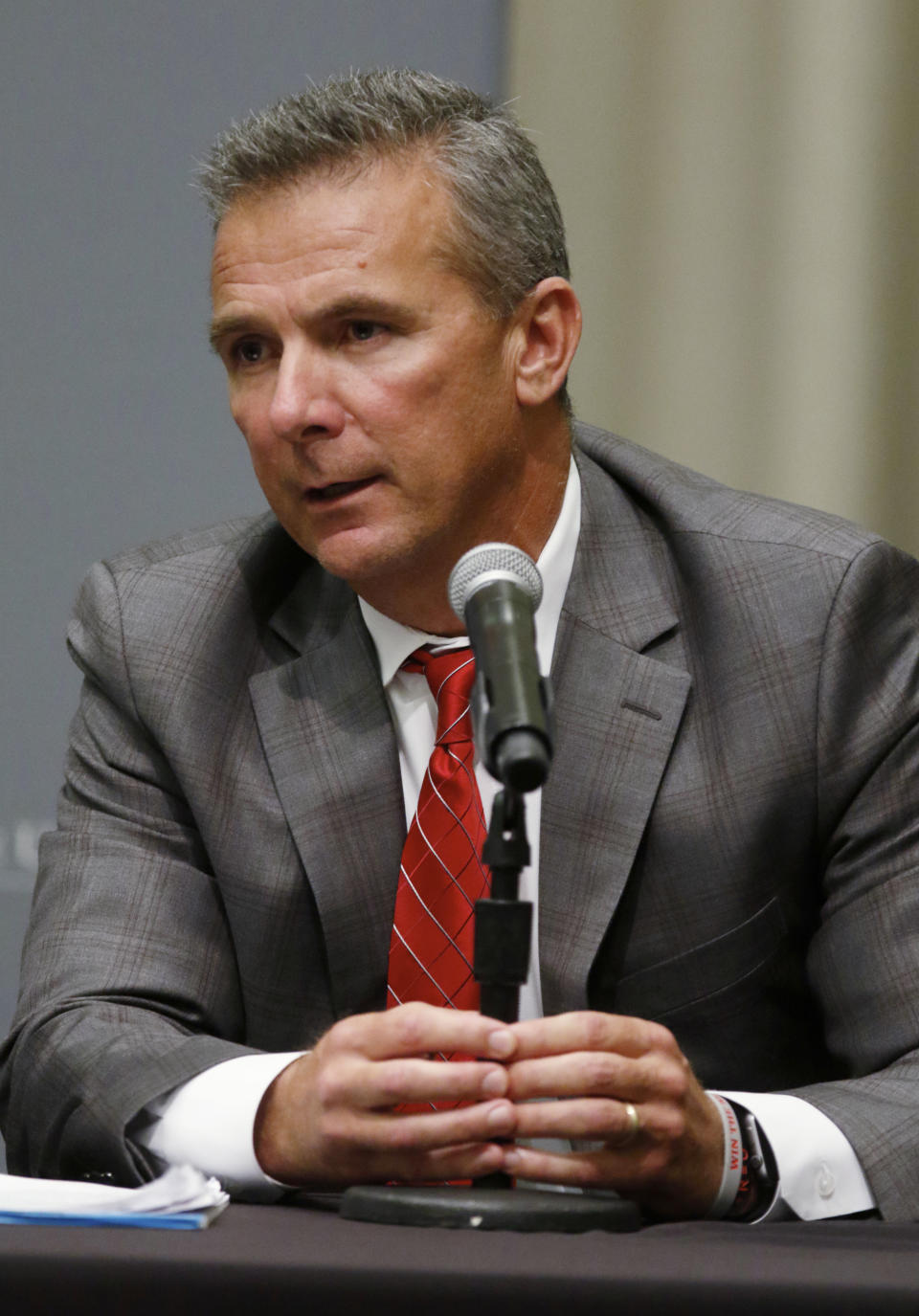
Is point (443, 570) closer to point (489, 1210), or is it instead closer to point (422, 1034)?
point (422, 1034)

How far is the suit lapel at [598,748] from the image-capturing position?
1.50 meters

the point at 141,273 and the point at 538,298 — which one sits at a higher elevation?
the point at 141,273

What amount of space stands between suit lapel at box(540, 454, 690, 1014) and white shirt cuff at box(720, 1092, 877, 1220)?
0.26 metres

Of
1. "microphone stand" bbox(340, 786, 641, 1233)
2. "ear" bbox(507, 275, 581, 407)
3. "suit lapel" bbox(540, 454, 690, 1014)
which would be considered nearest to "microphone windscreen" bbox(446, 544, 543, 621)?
"microphone stand" bbox(340, 786, 641, 1233)

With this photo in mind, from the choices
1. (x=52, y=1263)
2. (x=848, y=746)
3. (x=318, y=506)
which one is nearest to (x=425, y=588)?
(x=318, y=506)

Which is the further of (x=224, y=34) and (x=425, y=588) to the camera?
(x=224, y=34)

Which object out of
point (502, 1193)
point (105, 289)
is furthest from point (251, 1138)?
point (105, 289)

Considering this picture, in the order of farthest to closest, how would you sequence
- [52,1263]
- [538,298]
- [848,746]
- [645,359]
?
[645,359], [538,298], [848,746], [52,1263]

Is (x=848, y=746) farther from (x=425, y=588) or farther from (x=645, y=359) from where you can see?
(x=645, y=359)

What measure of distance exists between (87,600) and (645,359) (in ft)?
3.80

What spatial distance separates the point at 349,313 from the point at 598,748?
0.49 metres

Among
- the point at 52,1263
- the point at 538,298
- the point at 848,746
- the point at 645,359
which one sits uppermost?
the point at 645,359

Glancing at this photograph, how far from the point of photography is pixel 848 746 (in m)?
1.53

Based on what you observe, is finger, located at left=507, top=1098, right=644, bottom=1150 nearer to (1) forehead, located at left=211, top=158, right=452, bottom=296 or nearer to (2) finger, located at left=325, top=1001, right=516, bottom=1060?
(2) finger, located at left=325, top=1001, right=516, bottom=1060
